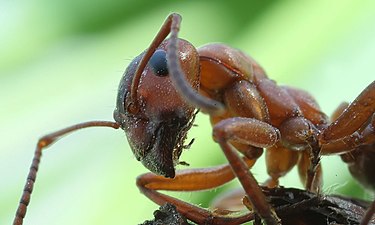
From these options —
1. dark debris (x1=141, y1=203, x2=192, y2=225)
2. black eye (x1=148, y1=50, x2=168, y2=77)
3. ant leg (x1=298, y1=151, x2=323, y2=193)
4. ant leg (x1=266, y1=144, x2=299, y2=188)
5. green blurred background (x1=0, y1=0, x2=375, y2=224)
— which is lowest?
dark debris (x1=141, y1=203, x2=192, y2=225)

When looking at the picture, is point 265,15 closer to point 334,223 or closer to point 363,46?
point 363,46

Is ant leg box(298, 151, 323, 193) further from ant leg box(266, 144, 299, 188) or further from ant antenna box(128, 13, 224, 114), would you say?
ant antenna box(128, 13, 224, 114)

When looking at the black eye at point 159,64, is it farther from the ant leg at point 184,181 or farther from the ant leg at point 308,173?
the ant leg at point 308,173

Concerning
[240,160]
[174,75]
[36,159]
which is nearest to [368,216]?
[240,160]

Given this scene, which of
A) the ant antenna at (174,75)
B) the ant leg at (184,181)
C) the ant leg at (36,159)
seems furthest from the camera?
the ant leg at (184,181)

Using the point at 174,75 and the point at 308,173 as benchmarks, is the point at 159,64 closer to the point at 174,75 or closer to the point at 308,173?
the point at 174,75

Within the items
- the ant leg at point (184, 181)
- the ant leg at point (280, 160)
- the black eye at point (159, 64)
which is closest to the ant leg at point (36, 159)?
the black eye at point (159, 64)

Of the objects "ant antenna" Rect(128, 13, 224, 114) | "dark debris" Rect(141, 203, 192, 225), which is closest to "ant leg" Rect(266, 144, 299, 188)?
"ant antenna" Rect(128, 13, 224, 114)
